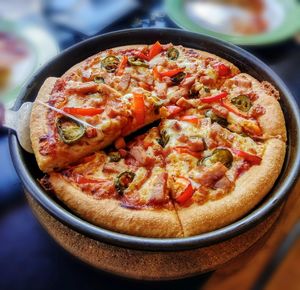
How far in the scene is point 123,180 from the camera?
182 cm

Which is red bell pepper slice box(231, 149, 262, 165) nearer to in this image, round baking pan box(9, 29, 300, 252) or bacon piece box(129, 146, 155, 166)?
round baking pan box(9, 29, 300, 252)

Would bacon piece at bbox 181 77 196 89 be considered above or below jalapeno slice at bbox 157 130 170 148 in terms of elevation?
above

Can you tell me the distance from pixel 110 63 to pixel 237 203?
3.39 ft

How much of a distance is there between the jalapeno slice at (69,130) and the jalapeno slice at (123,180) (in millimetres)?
257

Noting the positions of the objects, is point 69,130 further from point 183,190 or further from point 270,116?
point 270,116

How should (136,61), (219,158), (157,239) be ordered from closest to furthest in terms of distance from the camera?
(157,239) < (219,158) < (136,61)

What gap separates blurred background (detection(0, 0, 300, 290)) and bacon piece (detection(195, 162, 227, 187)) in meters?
0.37

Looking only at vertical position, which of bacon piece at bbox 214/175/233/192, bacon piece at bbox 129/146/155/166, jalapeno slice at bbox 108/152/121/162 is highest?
bacon piece at bbox 214/175/233/192

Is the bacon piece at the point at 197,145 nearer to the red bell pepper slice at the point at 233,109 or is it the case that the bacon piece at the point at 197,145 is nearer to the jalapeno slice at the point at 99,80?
the red bell pepper slice at the point at 233,109

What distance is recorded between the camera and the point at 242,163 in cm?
189

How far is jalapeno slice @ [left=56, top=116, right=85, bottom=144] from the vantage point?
1897 mm

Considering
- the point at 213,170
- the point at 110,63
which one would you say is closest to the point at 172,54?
the point at 110,63

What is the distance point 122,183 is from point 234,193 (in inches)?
18.1

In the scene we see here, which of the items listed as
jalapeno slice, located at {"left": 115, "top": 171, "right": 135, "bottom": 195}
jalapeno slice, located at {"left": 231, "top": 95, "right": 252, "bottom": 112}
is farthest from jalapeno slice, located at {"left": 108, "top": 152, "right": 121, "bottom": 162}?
jalapeno slice, located at {"left": 231, "top": 95, "right": 252, "bottom": 112}
